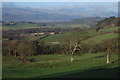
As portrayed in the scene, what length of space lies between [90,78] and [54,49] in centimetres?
3676

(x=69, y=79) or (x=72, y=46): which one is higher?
(x=72, y=46)

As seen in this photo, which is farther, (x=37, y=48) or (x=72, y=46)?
(x=37, y=48)

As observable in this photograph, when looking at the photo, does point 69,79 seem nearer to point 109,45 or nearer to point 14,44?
point 109,45

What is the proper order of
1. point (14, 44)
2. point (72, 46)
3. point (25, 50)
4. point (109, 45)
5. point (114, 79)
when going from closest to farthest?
1. point (114, 79)
2. point (109, 45)
3. point (72, 46)
4. point (25, 50)
5. point (14, 44)

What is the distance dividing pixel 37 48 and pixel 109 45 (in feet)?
79.5

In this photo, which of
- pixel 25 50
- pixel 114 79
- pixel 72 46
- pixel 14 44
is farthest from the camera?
pixel 14 44

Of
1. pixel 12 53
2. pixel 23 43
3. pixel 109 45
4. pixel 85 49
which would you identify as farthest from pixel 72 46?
pixel 12 53

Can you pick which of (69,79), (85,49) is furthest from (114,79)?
(85,49)

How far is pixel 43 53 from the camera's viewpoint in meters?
51.8

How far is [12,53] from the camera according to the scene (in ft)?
162

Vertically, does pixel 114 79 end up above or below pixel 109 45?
below

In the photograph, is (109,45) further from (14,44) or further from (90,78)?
(14,44)

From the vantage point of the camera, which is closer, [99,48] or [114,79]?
[114,79]

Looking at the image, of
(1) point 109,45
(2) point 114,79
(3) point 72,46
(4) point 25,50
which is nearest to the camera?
(2) point 114,79
